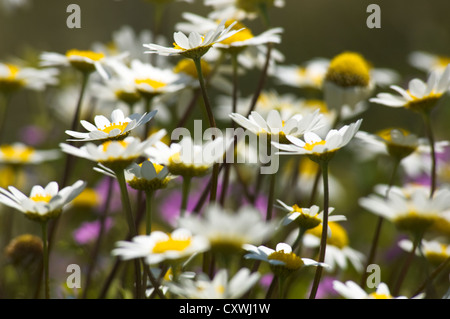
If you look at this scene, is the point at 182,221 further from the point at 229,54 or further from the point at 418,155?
the point at 418,155

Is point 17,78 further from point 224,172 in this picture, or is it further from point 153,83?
point 224,172

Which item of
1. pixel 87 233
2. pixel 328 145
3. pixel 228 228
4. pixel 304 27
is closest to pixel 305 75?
pixel 87 233

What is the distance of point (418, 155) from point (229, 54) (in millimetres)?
557

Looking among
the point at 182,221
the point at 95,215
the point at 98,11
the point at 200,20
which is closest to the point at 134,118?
the point at 182,221

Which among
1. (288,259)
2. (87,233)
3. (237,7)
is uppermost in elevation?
(237,7)

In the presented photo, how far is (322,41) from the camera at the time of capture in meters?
3.42

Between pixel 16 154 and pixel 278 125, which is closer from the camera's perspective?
pixel 278 125

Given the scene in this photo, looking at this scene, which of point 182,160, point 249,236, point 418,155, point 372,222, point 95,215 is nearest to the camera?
point 249,236

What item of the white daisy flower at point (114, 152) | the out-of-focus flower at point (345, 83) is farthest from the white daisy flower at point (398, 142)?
the white daisy flower at point (114, 152)

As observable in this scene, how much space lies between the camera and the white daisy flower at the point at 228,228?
0.49 metres

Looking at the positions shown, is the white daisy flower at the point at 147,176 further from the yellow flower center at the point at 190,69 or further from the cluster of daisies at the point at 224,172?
the yellow flower center at the point at 190,69

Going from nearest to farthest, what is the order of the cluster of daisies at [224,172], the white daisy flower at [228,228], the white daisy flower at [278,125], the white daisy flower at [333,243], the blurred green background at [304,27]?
the white daisy flower at [228,228]
the cluster of daisies at [224,172]
the white daisy flower at [278,125]
the white daisy flower at [333,243]
the blurred green background at [304,27]

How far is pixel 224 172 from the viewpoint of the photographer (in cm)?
97

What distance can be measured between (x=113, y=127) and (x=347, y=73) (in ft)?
1.61
